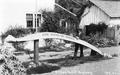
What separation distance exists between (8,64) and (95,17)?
1886cm

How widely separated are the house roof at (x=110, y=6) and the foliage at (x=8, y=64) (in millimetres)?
17965

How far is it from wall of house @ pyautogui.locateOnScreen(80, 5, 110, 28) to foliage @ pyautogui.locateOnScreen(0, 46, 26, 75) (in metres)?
17.8

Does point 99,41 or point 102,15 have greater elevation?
point 102,15

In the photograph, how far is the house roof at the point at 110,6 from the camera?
995 inches

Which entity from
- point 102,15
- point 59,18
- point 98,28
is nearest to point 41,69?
point 59,18

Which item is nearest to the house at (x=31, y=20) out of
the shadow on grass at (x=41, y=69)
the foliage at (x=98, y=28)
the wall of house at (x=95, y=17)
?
the foliage at (x=98, y=28)

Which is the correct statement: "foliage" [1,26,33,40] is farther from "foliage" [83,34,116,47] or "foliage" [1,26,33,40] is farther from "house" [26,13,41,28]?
"foliage" [83,34,116,47]

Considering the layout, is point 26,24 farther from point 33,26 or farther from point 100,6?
point 100,6

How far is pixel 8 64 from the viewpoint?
7492 millimetres

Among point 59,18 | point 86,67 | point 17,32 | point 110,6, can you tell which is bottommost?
point 86,67

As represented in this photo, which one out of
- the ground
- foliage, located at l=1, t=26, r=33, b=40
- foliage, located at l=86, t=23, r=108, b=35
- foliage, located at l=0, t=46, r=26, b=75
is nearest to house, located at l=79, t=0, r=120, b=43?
foliage, located at l=86, t=23, r=108, b=35

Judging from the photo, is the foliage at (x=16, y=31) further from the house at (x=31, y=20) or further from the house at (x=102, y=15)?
the house at (x=102, y=15)

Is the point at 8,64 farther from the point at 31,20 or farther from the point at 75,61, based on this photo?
the point at 31,20

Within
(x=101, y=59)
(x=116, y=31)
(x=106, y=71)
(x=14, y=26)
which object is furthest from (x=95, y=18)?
(x=106, y=71)
